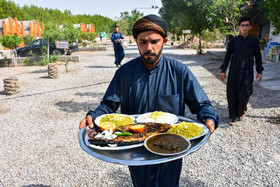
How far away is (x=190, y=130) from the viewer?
170 cm

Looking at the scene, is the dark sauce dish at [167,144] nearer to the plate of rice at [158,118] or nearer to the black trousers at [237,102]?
the plate of rice at [158,118]

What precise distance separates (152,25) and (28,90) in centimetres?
882

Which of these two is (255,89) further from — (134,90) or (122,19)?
(122,19)

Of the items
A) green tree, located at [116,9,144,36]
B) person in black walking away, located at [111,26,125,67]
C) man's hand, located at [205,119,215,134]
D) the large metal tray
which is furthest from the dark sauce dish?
green tree, located at [116,9,144,36]

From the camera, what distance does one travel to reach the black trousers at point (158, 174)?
2023 mm

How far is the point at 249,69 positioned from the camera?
4777 mm

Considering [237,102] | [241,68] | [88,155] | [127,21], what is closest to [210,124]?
[88,155]

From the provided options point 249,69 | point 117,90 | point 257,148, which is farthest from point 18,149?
point 249,69

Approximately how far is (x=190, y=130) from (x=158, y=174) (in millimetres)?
625

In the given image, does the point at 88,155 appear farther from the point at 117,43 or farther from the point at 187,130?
the point at 117,43

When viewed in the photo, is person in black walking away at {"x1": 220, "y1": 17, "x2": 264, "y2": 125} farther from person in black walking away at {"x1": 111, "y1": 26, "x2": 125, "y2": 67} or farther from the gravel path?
person in black walking away at {"x1": 111, "y1": 26, "x2": 125, "y2": 67}

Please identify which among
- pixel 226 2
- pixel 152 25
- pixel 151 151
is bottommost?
pixel 151 151

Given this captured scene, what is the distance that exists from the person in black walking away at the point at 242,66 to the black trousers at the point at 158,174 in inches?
135

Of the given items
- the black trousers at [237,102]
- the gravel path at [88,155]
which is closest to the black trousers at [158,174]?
the gravel path at [88,155]
